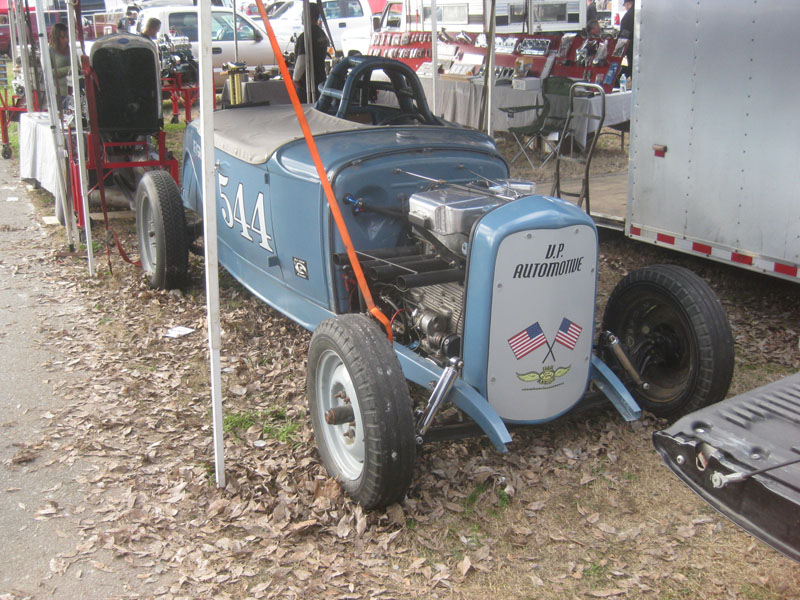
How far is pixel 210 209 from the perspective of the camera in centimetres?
343

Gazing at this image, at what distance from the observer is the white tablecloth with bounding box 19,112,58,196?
340 inches

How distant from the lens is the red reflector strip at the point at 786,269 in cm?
508

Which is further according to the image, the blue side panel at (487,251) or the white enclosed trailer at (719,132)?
the white enclosed trailer at (719,132)

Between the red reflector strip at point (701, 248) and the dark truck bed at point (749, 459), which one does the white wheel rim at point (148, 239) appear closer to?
the red reflector strip at point (701, 248)

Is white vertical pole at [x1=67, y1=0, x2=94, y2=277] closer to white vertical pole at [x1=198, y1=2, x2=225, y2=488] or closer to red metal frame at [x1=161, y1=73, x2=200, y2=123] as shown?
white vertical pole at [x1=198, y1=2, x2=225, y2=488]

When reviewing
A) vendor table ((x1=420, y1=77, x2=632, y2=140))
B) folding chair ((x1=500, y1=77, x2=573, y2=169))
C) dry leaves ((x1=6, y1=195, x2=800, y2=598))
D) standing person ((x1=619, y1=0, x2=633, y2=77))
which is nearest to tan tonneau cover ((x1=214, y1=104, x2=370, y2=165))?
dry leaves ((x1=6, y1=195, x2=800, y2=598))

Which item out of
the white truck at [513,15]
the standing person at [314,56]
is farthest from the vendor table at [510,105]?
the white truck at [513,15]

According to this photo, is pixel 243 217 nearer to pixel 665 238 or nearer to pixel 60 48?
pixel 665 238

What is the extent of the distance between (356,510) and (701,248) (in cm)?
362

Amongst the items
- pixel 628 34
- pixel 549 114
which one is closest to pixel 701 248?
pixel 549 114

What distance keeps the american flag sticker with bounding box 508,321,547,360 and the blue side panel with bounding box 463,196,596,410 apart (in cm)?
13

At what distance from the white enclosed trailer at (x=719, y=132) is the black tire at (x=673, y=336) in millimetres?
1544

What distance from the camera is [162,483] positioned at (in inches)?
147

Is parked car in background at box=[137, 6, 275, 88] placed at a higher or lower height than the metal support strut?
higher
